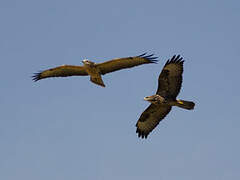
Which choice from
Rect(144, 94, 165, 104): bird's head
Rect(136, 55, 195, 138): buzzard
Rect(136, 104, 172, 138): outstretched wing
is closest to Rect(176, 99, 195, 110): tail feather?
Rect(136, 55, 195, 138): buzzard

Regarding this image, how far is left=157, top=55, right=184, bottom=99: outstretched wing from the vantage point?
18.7m

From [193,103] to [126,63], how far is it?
3.77m

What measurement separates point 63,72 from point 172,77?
5.17 metres

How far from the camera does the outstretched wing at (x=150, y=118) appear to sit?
19.7 m

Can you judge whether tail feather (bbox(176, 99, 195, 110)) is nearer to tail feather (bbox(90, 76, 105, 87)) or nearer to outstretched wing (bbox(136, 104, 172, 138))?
outstretched wing (bbox(136, 104, 172, 138))

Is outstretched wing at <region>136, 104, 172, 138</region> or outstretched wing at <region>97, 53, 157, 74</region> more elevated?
outstretched wing at <region>97, 53, 157, 74</region>

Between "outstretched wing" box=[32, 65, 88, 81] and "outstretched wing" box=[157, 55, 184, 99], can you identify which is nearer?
"outstretched wing" box=[157, 55, 184, 99]

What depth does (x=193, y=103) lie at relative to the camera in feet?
59.3

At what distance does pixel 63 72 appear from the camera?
22094mm

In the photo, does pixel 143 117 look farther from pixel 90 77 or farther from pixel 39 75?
pixel 39 75

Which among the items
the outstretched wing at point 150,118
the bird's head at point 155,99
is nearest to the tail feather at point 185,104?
the bird's head at point 155,99

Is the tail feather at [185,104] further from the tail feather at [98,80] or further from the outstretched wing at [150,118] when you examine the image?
the tail feather at [98,80]

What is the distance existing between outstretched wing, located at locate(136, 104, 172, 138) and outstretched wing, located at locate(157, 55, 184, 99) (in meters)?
0.88

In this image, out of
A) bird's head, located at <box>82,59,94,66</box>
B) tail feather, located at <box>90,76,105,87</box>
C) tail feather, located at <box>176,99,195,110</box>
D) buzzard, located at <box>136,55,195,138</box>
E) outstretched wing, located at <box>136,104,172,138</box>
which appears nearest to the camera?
tail feather, located at <box>176,99,195,110</box>
